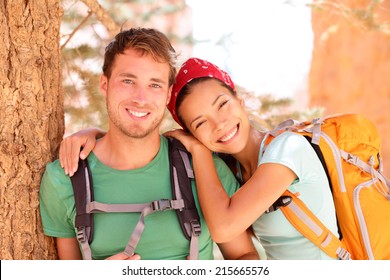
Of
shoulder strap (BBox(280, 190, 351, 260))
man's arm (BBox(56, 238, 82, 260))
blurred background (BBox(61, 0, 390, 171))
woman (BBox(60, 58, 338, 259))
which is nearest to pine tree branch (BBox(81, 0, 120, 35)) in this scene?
woman (BBox(60, 58, 338, 259))

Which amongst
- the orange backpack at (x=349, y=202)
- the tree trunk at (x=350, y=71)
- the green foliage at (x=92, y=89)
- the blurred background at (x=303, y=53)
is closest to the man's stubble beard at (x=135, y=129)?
the orange backpack at (x=349, y=202)

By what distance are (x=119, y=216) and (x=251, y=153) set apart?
61 centimetres

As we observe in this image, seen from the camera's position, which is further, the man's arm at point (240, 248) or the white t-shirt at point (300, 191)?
the man's arm at point (240, 248)

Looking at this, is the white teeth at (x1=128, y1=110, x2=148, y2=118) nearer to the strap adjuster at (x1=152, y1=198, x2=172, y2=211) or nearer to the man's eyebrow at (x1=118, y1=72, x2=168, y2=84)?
the man's eyebrow at (x1=118, y1=72, x2=168, y2=84)

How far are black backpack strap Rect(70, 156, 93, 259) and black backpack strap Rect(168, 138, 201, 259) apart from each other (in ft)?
1.11

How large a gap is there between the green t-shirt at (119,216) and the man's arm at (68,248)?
4 centimetres

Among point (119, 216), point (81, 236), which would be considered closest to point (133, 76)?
point (119, 216)

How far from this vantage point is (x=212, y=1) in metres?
11.6

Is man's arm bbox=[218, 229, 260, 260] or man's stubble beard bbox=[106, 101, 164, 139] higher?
man's stubble beard bbox=[106, 101, 164, 139]

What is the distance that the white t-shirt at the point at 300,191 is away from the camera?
2.10 meters

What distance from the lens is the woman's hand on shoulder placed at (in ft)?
7.30

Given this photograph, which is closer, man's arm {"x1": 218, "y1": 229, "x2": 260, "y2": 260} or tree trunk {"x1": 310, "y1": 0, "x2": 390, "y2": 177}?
man's arm {"x1": 218, "y1": 229, "x2": 260, "y2": 260}

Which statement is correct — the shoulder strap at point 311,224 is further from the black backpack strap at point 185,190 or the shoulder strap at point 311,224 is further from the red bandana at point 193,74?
the red bandana at point 193,74
